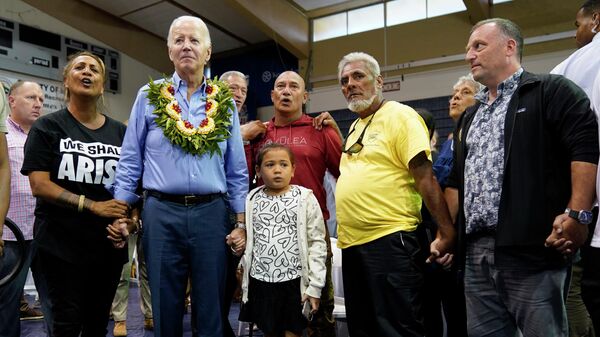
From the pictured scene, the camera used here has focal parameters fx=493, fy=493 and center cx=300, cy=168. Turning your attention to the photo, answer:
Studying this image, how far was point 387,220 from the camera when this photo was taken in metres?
2.17

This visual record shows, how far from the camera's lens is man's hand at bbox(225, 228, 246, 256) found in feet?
6.83

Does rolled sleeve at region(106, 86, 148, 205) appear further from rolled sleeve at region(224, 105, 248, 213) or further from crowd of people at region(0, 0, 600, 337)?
rolled sleeve at region(224, 105, 248, 213)

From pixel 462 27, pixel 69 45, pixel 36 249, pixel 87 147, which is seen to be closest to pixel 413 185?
pixel 87 147

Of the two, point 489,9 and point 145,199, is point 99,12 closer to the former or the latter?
point 489,9

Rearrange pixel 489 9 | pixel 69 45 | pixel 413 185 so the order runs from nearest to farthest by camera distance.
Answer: pixel 413 185
pixel 489 9
pixel 69 45

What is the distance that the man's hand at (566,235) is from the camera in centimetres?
160

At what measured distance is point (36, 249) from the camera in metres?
2.05

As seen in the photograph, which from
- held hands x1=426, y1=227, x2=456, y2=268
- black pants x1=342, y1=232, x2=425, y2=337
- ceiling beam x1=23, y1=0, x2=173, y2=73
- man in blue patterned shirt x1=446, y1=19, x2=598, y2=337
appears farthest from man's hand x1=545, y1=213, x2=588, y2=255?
ceiling beam x1=23, y1=0, x2=173, y2=73

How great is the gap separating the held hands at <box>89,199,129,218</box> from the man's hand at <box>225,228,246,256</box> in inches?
17.6

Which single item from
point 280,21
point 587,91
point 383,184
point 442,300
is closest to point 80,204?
point 383,184

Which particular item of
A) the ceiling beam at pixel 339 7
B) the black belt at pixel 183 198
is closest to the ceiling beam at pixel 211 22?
the ceiling beam at pixel 339 7

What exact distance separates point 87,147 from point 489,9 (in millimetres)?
7408

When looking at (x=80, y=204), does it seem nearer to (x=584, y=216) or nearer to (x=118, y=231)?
(x=118, y=231)

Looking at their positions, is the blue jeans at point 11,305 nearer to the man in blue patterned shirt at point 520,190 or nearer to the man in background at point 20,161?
the man in background at point 20,161
